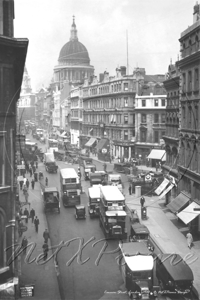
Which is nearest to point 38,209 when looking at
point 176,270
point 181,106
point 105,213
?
point 105,213

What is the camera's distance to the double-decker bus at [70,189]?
139 ft

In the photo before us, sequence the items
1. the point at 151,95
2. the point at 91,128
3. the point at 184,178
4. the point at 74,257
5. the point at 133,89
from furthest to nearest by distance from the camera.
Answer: the point at 91,128 < the point at 133,89 < the point at 151,95 < the point at 184,178 < the point at 74,257

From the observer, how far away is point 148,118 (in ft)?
236

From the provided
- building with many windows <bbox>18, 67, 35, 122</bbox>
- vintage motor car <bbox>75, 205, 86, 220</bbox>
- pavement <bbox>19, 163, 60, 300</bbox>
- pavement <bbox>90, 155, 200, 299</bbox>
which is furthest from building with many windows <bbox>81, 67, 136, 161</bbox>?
pavement <bbox>19, 163, 60, 300</bbox>

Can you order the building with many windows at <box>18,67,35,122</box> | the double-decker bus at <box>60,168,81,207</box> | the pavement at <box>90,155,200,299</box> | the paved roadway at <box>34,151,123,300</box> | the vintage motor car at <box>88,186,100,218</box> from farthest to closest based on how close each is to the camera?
the building with many windows at <box>18,67,35,122</box> → the double-decker bus at <box>60,168,81,207</box> → the vintage motor car at <box>88,186,100,218</box> → the pavement at <box>90,155,200,299</box> → the paved roadway at <box>34,151,123,300</box>

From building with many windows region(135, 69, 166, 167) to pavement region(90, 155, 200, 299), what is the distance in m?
26.9

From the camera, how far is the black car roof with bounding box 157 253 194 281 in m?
19.7

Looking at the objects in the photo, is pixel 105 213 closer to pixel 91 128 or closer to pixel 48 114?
pixel 91 128

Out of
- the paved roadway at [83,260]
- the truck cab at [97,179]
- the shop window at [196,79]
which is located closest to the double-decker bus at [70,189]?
the paved roadway at [83,260]

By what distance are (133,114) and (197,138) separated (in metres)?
44.6

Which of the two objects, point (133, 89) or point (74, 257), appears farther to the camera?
point (133, 89)

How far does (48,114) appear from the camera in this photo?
359ft

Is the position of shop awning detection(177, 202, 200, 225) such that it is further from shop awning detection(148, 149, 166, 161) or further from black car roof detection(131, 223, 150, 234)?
shop awning detection(148, 149, 166, 161)

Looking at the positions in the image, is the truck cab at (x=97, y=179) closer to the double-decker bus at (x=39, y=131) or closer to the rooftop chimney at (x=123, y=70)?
the rooftop chimney at (x=123, y=70)
